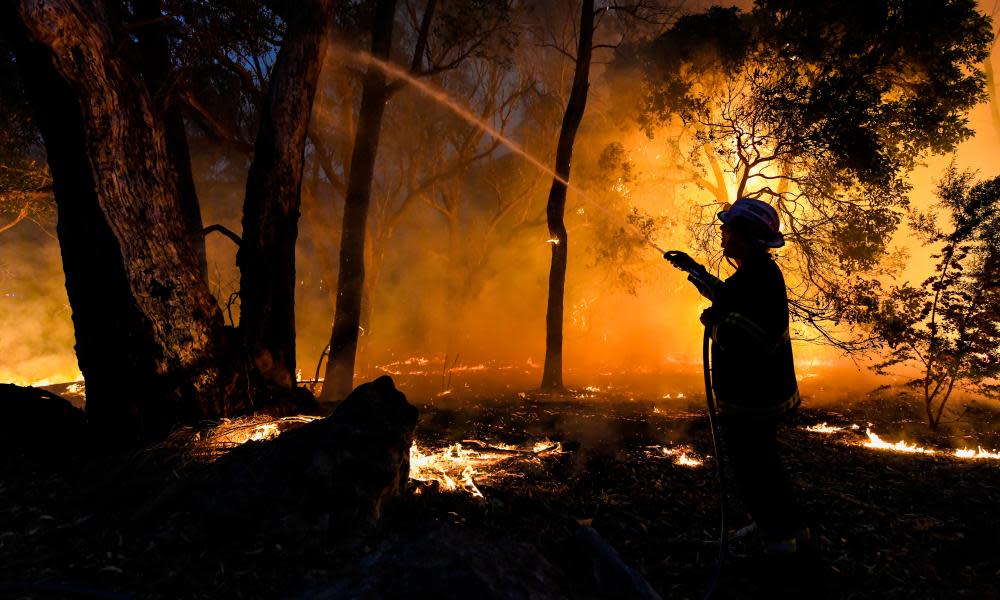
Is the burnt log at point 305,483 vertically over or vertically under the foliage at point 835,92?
under

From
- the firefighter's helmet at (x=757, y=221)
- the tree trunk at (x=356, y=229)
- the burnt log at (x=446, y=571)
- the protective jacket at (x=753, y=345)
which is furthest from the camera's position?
the tree trunk at (x=356, y=229)

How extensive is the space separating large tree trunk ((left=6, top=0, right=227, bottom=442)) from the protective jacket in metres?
4.65

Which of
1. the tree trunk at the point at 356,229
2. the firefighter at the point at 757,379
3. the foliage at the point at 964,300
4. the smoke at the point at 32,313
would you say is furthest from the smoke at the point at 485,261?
the firefighter at the point at 757,379

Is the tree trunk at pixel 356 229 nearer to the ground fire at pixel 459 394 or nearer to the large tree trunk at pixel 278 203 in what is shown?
the ground fire at pixel 459 394

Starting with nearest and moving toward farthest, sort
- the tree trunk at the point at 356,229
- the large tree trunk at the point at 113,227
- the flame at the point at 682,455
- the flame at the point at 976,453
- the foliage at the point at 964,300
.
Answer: the large tree trunk at the point at 113,227
the flame at the point at 682,455
the flame at the point at 976,453
the foliage at the point at 964,300
the tree trunk at the point at 356,229

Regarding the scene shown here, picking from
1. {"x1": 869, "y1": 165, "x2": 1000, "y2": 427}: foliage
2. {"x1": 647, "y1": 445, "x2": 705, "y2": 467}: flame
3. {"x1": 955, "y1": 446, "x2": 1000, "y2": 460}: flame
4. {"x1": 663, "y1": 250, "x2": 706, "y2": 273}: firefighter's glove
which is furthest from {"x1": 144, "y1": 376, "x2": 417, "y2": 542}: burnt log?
{"x1": 869, "y1": 165, "x2": 1000, "y2": 427}: foliage

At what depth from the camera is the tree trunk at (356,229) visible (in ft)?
34.7

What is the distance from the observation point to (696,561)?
3131mm

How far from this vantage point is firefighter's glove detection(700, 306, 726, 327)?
3.06 m

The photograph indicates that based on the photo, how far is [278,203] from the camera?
19.4ft

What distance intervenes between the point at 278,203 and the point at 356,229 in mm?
5087

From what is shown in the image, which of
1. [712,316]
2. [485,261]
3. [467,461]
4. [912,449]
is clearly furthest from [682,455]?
[485,261]

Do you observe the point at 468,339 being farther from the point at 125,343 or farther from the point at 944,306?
the point at 125,343

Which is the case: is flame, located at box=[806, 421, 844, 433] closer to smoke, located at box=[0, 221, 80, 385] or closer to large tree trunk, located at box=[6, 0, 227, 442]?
large tree trunk, located at box=[6, 0, 227, 442]
